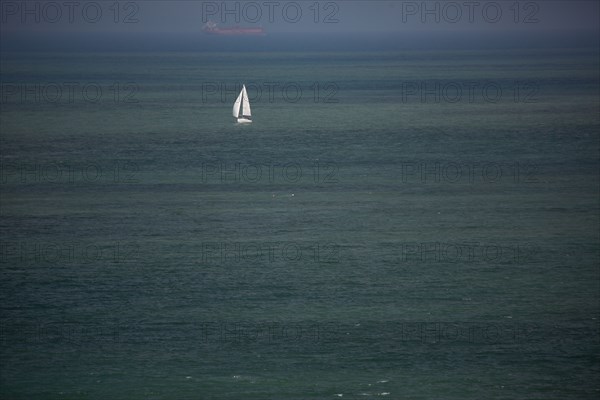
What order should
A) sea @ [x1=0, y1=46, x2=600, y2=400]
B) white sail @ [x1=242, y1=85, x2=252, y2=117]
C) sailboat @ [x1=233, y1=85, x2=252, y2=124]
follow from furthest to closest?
sailboat @ [x1=233, y1=85, x2=252, y2=124], white sail @ [x1=242, y1=85, x2=252, y2=117], sea @ [x1=0, y1=46, x2=600, y2=400]

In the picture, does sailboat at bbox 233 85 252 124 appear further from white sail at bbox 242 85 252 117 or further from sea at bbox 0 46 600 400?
sea at bbox 0 46 600 400

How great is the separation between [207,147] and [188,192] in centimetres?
1173

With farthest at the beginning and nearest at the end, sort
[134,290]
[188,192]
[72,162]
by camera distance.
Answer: [72,162]
[188,192]
[134,290]

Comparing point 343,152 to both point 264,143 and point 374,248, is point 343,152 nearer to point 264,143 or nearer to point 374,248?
point 264,143

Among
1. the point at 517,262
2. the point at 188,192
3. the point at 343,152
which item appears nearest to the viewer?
the point at 517,262

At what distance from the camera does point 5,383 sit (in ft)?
52.9

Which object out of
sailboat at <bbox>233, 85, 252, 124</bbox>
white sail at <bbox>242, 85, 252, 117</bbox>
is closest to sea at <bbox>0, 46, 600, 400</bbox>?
sailboat at <bbox>233, 85, 252, 124</bbox>

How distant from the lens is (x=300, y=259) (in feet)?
79.3

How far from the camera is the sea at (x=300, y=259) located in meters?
16.7

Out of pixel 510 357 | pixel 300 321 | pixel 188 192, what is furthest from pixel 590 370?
pixel 188 192

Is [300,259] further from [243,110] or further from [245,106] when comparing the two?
[245,106]

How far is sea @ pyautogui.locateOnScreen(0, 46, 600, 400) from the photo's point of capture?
1672 cm

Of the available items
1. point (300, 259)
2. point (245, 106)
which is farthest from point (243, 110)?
point (300, 259)

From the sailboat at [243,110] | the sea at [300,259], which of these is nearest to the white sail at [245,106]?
the sailboat at [243,110]
